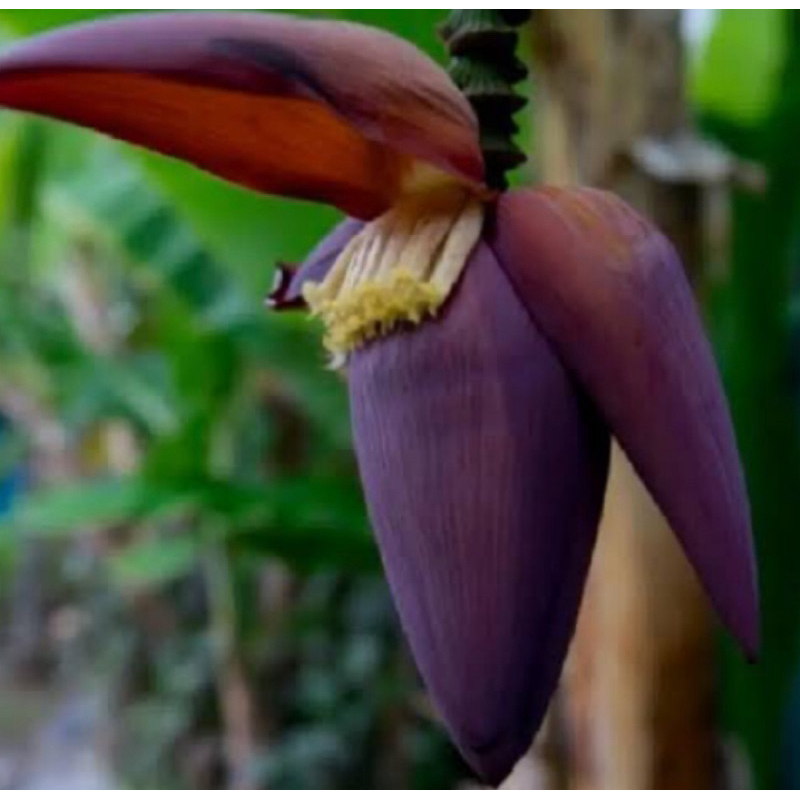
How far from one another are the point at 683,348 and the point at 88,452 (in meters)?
1.99

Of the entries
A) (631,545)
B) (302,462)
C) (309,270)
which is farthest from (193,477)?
(309,270)

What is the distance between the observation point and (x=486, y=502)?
1.00 feet

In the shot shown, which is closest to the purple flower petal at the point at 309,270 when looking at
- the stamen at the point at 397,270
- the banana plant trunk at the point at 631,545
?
the stamen at the point at 397,270

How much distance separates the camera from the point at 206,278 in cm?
156

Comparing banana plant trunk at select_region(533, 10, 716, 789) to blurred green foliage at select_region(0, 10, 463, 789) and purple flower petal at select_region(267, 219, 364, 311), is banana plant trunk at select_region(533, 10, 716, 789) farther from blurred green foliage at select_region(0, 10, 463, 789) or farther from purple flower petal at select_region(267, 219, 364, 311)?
purple flower petal at select_region(267, 219, 364, 311)

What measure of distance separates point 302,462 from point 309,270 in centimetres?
161

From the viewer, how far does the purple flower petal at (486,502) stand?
0.30m

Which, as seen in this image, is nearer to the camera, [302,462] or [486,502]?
[486,502]

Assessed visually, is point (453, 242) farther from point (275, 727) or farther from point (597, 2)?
point (275, 727)

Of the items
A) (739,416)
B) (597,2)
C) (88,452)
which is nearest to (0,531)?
(88,452)

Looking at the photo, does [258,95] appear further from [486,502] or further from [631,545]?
[631,545]

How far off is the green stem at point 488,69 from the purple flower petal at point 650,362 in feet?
0.07

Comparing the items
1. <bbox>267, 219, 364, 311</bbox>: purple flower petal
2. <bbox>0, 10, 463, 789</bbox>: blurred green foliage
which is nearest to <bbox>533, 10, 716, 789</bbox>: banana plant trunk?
<bbox>0, 10, 463, 789</bbox>: blurred green foliage

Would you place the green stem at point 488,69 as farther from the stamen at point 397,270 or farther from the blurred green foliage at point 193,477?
the blurred green foliage at point 193,477
